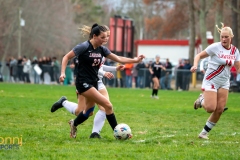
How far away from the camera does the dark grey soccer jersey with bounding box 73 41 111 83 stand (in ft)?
34.1

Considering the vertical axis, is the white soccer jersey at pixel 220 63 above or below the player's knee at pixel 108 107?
above

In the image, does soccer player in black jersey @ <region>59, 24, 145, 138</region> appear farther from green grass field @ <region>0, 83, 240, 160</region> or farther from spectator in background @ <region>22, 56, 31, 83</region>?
spectator in background @ <region>22, 56, 31, 83</region>

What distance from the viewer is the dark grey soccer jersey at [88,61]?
10.4m

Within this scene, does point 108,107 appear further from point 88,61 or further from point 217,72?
point 217,72

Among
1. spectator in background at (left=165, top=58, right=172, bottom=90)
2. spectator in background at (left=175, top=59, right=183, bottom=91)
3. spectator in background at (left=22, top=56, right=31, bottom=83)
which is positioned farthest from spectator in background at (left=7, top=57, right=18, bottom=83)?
spectator in background at (left=175, top=59, right=183, bottom=91)

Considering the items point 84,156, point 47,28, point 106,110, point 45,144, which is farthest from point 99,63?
point 47,28

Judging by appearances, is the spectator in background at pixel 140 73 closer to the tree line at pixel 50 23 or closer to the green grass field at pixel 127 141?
the tree line at pixel 50 23

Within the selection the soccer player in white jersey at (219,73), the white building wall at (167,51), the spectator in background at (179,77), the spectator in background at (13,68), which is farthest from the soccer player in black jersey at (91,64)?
the white building wall at (167,51)

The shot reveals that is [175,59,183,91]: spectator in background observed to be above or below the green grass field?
below

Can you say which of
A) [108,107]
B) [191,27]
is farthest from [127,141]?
[191,27]

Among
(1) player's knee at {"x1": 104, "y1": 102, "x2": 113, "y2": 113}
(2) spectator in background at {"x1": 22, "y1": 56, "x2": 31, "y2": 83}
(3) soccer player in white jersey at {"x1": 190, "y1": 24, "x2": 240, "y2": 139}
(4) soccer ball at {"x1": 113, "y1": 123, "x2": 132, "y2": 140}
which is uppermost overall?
(3) soccer player in white jersey at {"x1": 190, "y1": 24, "x2": 240, "y2": 139}

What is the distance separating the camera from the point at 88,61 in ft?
34.2

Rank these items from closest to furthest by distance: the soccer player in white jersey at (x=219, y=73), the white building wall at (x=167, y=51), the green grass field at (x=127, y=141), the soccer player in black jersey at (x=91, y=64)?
the green grass field at (x=127, y=141) < the soccer player in black jersey at (x=91, y=64) < the soccer player in white jersey at (x=219, y=73) < the white building wall at (x=167, y=51)

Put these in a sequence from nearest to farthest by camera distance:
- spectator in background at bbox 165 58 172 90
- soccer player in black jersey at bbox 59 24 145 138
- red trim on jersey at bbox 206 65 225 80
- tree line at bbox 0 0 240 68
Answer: soccer player in black jersey at bbox 59 24 145 138 → red trim on jersey at bbox 206 65 225 80 → spectator in background at bbox 165 58 172 90 → tree line at bbox 0 0 240 68
